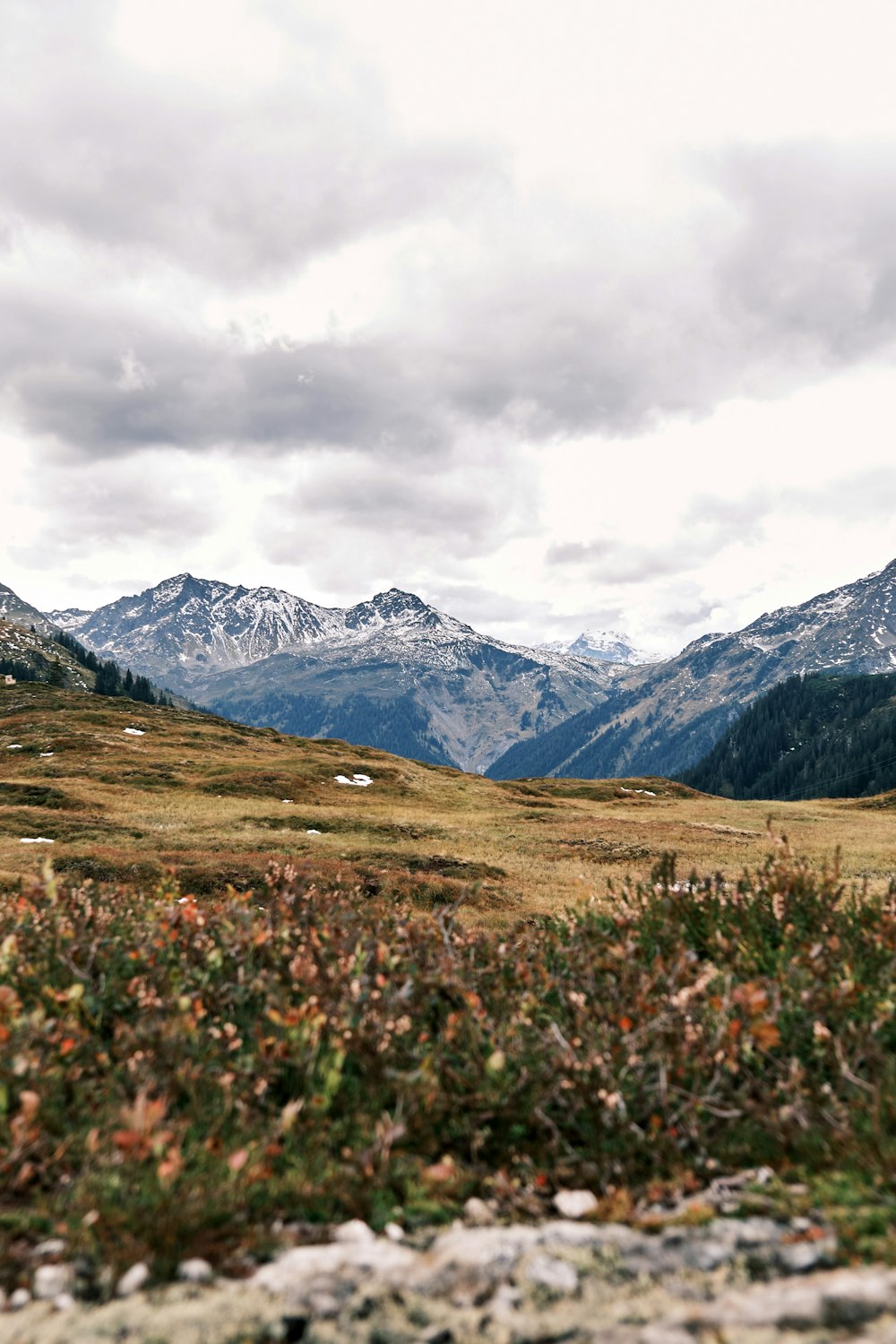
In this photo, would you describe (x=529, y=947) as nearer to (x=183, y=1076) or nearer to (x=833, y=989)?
(x=833, y=989)

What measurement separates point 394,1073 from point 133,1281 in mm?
2249

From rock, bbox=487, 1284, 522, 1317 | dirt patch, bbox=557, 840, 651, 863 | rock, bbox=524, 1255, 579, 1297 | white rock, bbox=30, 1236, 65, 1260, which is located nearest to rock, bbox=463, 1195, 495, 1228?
rock, bbox=524, 1255, 579, 1297

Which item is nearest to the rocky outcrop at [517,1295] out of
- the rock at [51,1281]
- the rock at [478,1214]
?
the rock at [51,1281]

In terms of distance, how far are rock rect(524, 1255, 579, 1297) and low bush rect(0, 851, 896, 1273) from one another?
0.92m

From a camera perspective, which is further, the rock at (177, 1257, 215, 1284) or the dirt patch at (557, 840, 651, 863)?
the dirt patch at (557, 840, 651, 863)

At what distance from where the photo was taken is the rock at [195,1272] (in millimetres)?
3834

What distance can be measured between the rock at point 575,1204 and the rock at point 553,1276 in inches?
27.9

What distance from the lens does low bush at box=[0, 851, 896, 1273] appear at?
463 centimetres

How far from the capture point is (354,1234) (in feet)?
14.2

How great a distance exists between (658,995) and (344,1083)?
126 inches

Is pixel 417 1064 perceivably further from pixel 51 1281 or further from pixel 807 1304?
pixel 807 1304

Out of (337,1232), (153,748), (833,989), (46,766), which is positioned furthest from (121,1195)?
(153,748)

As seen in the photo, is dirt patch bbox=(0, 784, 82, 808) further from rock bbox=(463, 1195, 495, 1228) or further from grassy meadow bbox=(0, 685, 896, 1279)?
rock bbox=(463, 1195, 495, 1228)

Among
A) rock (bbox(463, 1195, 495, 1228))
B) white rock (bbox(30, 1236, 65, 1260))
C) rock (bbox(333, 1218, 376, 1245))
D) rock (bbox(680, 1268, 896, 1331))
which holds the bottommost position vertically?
rock (bbox(463, 1195, 495, 1228))
